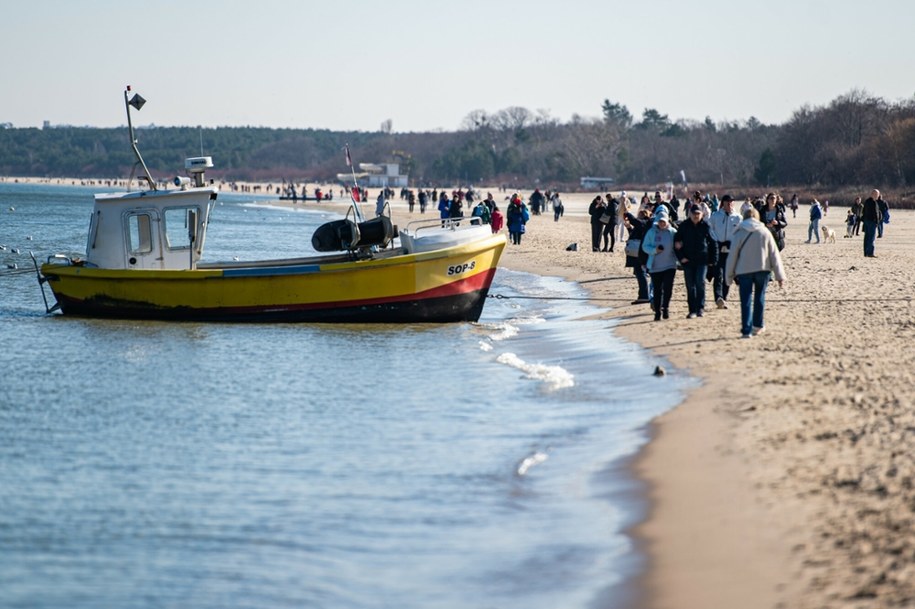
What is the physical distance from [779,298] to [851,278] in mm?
4002

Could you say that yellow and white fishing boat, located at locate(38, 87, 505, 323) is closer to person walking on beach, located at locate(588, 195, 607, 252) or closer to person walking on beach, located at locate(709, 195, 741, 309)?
person walking on beach, located at locate(709, 195, 741, 309)

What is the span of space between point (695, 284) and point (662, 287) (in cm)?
52

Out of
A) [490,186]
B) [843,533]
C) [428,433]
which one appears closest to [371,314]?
[428,433]

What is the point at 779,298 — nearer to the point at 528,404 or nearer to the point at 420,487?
the point at 528,404

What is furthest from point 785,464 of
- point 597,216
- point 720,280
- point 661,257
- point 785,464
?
point 597,216

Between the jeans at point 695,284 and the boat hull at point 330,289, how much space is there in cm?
366

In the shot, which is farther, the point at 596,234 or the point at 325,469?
the point at 596,234

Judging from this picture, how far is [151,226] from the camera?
68.7ft

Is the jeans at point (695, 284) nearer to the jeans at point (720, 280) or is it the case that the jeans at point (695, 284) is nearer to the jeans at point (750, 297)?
Result: the jeans at point (720, 280)

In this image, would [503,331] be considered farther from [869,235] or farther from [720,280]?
[869,235]

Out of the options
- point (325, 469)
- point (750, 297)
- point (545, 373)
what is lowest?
point (325, 469)

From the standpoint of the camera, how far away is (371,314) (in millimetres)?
19953

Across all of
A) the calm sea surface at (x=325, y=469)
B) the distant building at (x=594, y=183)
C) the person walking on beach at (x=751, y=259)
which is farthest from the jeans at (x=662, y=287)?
the distant building at (x=594, y=183)

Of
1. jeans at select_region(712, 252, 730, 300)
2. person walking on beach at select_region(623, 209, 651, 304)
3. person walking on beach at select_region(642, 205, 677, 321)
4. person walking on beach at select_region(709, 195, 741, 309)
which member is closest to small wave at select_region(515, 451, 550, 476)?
person walking on beach at select_region(642, 205, 677, 321)
